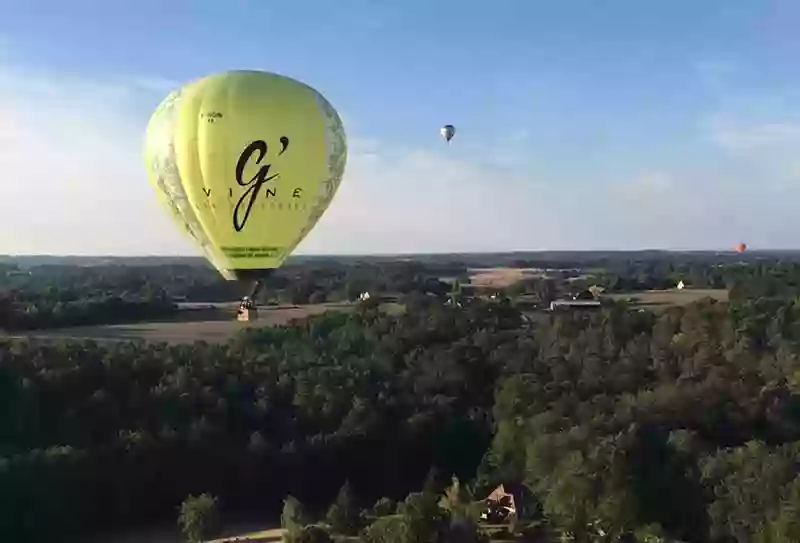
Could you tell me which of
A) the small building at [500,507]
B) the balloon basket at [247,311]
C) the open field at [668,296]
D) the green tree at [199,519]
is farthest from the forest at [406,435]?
the open field at [668,296]

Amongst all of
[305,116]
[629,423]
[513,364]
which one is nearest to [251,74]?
[305,116]

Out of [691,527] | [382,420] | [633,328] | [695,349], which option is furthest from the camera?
[633,328]

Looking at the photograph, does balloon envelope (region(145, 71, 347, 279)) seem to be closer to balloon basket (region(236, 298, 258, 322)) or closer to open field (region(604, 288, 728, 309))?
balloon basket (region(236, 298, 258, 322))

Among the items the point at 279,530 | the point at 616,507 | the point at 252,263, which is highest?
the point at 252,263

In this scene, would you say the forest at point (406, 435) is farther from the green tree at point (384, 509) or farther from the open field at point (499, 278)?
the open field at point (499, 278)

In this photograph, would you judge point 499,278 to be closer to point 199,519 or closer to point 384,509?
point 384,509

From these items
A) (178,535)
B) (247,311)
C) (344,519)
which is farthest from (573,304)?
(247,311)

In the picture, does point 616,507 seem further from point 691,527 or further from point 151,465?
point 151,465
